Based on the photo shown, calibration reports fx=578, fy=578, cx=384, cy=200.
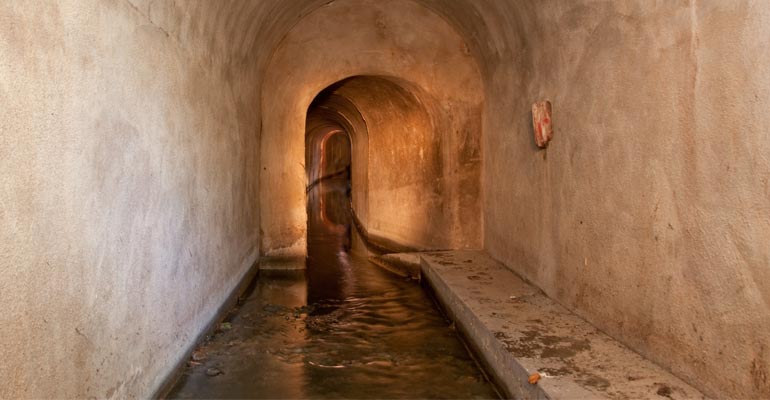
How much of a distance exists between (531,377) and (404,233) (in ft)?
28.6

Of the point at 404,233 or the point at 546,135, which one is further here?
the point at 404,233

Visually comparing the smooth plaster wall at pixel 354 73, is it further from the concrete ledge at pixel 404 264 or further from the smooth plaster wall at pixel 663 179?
the smooth plaster wall at pixel 663 179

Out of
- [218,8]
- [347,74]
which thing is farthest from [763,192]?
[347,74]

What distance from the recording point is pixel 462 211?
9.18 m

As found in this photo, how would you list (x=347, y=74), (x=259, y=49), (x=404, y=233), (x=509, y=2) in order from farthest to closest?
(x=404, y=233)
(x=347, y=74)
(x=259, y=49)
(x=509, y=2)

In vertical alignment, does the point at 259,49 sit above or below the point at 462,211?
above

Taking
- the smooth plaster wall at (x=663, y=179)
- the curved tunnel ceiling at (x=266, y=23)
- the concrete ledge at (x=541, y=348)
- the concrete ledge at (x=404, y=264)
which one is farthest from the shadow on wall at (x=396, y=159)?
the smooth plaster wall at (x=663, y=179)

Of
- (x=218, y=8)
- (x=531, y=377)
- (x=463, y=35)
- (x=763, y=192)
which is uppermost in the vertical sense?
(x=463, y=35)

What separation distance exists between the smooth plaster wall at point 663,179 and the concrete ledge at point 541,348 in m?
0.14

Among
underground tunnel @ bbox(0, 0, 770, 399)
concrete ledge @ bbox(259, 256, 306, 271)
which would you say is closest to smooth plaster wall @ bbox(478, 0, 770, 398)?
underground tunnel @ bbox(0, 0, 770, 399)

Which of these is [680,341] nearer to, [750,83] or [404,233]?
[750,83]

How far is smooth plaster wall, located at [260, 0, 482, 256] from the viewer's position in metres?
9.15

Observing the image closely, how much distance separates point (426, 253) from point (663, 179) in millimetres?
5044

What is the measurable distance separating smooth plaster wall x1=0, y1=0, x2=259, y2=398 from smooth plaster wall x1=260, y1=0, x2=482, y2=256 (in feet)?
14.0
